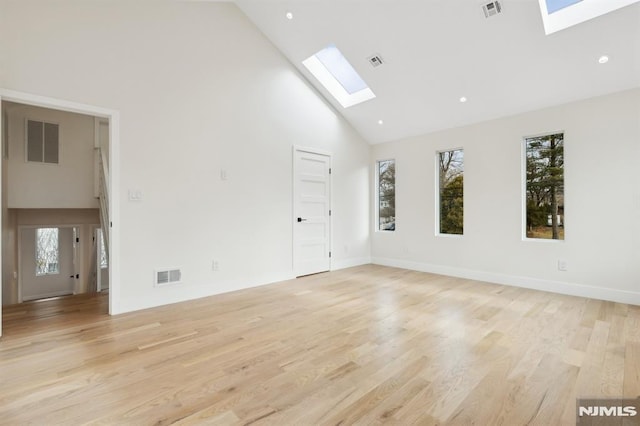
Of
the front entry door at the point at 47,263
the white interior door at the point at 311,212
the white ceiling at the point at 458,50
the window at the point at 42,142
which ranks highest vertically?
the white ceiling at the point at 458,50

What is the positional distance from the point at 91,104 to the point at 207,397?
10.3 feet

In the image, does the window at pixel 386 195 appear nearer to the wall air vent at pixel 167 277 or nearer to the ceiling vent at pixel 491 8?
the ceiling vent at pixel 491 8

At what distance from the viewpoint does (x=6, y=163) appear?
4.91 meters

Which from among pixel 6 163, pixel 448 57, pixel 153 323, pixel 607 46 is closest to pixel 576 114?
pixel 607 46

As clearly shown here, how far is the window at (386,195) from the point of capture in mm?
6109

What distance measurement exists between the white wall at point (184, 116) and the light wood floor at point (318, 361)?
0.72 meters

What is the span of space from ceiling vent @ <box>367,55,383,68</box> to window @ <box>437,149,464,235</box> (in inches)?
77.4

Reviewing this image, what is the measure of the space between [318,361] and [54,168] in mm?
5883

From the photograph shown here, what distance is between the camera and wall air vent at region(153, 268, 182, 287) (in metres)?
3.59

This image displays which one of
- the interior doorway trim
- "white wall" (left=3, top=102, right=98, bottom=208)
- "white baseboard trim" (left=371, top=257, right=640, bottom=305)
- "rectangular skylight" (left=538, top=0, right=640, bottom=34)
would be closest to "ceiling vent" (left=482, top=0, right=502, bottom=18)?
"rectangular skylight" (left=538, top=0, right=640, bottom=34)

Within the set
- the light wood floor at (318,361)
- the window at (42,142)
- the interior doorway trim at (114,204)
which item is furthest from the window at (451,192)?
the window at (42,142)

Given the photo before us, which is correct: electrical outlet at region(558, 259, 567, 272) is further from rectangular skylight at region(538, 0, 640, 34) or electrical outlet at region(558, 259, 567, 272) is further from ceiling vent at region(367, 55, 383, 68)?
ceiling vent at region(367, 55, 383, 68)

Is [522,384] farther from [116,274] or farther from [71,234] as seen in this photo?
[71,234]

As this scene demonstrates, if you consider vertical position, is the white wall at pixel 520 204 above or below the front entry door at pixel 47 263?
above
